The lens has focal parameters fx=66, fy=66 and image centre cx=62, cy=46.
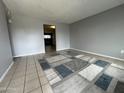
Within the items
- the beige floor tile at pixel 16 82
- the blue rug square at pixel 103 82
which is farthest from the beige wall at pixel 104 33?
the beige floor tile at pixel 16 82

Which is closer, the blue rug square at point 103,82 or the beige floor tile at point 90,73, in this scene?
the blue rug square at point 103,82

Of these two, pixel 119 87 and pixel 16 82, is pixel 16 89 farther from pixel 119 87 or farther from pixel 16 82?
pixel 119 87

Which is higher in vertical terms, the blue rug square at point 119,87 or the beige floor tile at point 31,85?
the blue rug square at point 119,87

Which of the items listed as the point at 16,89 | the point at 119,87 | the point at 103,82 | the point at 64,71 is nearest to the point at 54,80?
the point at 64,71

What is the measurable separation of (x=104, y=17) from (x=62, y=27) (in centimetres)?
279

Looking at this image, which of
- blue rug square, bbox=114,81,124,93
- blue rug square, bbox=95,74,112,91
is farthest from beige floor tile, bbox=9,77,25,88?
blue rug square, bbox=114,81,124,93

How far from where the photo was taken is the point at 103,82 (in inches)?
60.9

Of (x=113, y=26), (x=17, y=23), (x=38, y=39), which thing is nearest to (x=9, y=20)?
(x=17, y=23)

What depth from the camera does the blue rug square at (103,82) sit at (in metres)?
1.42

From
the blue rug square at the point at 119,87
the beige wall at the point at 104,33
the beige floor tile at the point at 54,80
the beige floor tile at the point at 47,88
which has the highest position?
the beige wall at the point at 104,33

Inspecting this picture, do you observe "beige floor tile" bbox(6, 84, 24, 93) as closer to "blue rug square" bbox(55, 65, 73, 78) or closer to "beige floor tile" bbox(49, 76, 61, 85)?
"beige floor tile" bbox(49, 76, 61, 85)

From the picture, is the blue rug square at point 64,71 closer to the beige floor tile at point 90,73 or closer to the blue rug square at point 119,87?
the beige floor tile at point 90,73

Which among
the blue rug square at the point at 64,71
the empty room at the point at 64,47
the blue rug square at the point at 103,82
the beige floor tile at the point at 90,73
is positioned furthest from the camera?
the blue rug square at the point at 64,71

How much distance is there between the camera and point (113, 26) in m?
2.95
